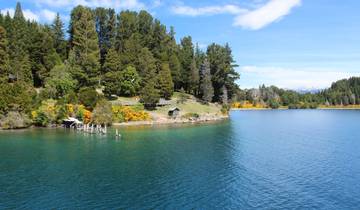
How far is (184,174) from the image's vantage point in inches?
1624

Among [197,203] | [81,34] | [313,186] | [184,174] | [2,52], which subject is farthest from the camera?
[81,34]

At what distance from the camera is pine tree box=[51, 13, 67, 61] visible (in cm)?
12369

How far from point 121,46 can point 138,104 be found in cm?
3377

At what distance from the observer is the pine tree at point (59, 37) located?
12369 cm

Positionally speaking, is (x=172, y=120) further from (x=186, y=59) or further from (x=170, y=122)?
(x=186, y=59)

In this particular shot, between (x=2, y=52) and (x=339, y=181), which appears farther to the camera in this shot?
(x=2, y=52)

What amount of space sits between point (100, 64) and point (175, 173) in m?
84.5

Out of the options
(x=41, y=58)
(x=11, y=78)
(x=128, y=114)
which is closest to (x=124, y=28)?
(x=41, y=58)

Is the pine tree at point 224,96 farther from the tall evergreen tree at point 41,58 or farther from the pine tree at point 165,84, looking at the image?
the tall evergreen tree at point 41,58

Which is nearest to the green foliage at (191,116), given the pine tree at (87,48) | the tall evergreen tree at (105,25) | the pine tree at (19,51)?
the pine tree at (87,48)

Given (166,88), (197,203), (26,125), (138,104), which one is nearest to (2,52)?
(26,125)

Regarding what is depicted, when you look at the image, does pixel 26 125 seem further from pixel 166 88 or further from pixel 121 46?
pixel 121 46

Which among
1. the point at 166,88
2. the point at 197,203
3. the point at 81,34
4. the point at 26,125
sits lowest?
the point at 197,203

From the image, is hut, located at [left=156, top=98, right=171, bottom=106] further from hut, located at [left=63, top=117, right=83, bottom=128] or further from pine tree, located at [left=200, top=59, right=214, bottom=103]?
hut, located at [left=63, top=117, right=83, bottom=128]
